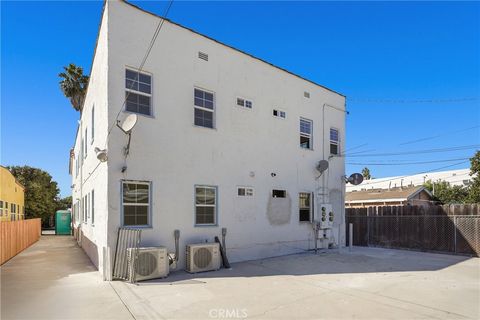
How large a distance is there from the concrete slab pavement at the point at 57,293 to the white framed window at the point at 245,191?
16.8 feet

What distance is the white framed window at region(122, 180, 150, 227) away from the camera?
8414 millimetres

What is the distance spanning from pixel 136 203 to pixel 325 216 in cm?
866

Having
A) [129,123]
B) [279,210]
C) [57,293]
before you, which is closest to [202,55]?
[129,123]

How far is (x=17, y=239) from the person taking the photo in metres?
13.4

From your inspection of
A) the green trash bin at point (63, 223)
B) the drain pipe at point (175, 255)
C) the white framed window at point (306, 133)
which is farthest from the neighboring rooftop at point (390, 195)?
the green trash bin at point (63, 223)

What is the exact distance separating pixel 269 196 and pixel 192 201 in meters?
3.47

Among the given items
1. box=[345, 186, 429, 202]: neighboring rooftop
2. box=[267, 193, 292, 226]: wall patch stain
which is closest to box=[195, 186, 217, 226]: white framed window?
box=[267, 193, 292, 226]: wall patch stain

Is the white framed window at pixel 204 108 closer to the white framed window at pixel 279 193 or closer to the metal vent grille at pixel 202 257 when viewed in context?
the white framed window at pixel 279 193

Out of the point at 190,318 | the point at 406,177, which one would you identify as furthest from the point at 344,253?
the point at 406,177

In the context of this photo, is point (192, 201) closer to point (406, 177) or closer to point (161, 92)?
point (161, 92)

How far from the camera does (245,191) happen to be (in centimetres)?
1108

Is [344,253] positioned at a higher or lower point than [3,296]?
lower

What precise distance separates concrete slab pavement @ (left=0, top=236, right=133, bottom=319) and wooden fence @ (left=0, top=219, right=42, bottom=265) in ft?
3.00

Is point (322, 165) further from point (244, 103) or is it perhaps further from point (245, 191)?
point (244, 103)
